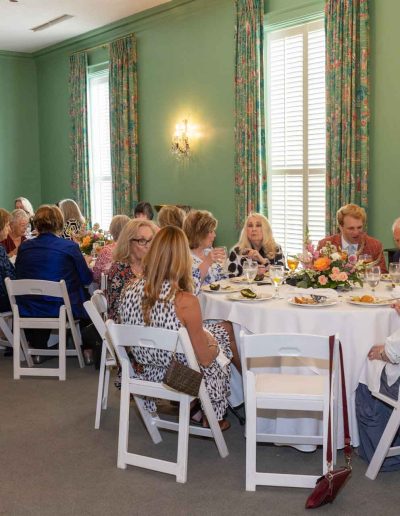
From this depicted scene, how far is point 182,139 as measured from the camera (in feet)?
30.5

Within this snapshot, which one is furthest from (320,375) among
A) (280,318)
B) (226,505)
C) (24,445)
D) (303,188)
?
(303,188)

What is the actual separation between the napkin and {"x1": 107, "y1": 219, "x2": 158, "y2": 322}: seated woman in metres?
1.01

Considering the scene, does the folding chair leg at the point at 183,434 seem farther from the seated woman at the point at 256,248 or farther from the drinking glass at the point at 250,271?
the seated woman at the point at 256,248

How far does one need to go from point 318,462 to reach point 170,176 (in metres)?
6.45

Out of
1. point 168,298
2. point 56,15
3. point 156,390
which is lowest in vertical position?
point 156,390

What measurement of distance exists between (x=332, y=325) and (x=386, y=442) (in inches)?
27.1

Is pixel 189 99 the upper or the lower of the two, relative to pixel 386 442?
upper

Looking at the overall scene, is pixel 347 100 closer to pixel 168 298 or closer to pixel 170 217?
pixel 170 217

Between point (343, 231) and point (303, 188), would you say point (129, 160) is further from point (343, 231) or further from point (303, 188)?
point (343, 231)

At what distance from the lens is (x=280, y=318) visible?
12.8ft

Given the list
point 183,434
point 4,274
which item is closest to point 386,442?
point 183,434

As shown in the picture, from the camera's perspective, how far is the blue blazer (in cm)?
556

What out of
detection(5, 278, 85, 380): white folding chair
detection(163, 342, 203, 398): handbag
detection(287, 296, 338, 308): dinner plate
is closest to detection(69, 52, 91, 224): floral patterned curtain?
detection(5, 278, 85, 380): white folding chair

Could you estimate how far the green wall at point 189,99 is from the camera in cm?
859
